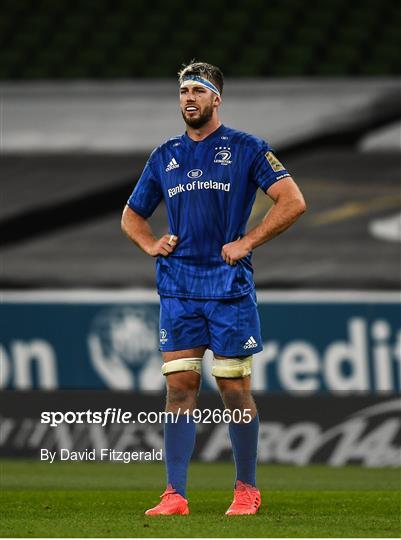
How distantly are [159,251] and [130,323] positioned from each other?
20.2 feet

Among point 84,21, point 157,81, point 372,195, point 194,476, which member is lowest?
point 194,476

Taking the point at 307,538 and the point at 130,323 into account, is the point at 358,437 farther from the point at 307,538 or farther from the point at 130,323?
the point at 307,538

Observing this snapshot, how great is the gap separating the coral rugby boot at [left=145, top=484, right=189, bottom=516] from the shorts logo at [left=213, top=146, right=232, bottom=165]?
1.37 m

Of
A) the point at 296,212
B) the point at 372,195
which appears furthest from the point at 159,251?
the point at 372,195

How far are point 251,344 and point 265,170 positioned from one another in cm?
74

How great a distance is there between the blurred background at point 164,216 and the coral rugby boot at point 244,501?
194 inches

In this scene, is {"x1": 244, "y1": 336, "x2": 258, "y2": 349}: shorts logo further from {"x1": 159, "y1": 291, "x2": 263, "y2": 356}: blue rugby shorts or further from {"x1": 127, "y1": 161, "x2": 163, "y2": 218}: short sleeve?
{"x1": 127, "y1": 161, "x2": 163, "y2": 218}: short sleeve

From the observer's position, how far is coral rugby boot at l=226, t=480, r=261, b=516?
548cm

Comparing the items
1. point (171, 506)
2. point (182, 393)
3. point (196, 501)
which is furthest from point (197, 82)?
point (196, 501)

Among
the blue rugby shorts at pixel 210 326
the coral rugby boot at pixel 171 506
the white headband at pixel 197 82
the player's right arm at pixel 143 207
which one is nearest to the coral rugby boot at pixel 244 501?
the coral rugby boot at pixel 171 506

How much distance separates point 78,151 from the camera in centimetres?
1431

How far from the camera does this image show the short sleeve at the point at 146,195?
→ 18.9 ft

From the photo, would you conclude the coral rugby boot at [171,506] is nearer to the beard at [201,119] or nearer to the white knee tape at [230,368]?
the white knee tape at [230,368]

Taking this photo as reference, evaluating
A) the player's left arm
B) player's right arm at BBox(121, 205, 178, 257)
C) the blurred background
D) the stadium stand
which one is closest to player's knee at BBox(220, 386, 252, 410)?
the player's left arm
